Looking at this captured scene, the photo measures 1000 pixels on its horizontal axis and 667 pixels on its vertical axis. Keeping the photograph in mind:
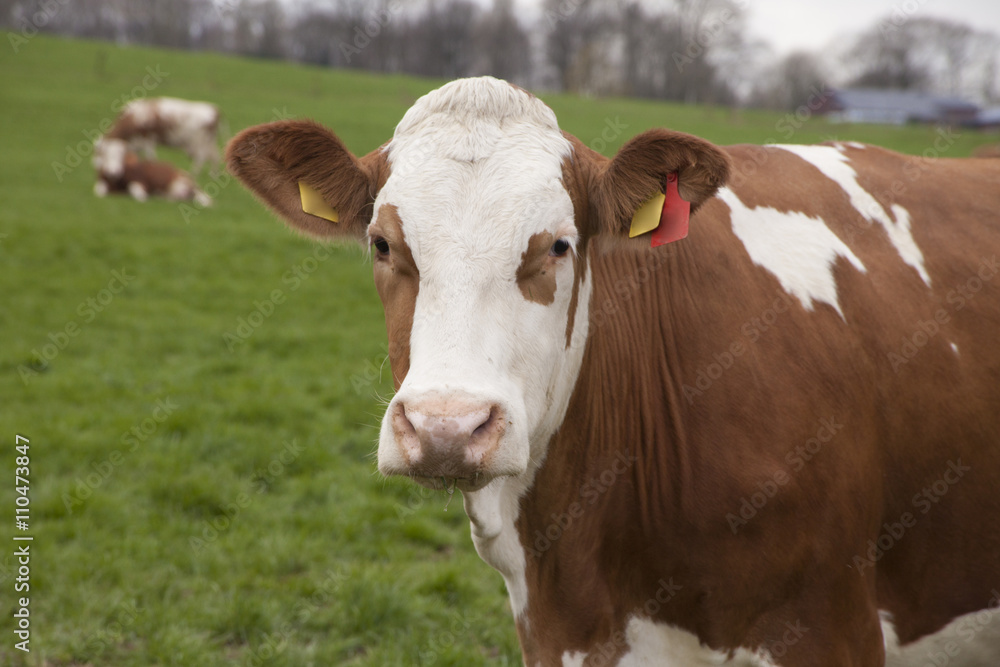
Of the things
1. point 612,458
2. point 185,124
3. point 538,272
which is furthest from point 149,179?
point 538,272

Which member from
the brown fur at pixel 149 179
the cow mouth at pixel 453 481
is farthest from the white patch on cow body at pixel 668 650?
the brown fur at pixel 149 179

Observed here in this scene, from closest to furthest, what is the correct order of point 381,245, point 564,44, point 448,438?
point 448,438, point 381,245, point 564,44

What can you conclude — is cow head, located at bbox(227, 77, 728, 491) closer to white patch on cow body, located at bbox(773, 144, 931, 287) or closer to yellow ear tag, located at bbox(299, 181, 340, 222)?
yellow ear tag, located at bbox(299, 181, 340, 222)

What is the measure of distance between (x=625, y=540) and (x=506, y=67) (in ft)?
140

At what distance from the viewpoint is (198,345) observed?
7.63 m

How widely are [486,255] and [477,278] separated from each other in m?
0.07

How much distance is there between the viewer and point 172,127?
2091cm

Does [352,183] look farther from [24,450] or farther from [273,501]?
[24,450]

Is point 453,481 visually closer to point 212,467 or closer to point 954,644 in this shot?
point 954,644

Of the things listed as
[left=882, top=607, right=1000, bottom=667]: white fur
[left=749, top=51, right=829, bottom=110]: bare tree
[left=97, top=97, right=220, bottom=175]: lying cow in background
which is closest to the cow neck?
[left=882, top=607, right=1000, bottom=667]: white fur

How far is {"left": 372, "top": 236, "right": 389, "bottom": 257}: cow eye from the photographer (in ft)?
7.18

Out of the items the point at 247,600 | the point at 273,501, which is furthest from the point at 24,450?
the point at 247,600

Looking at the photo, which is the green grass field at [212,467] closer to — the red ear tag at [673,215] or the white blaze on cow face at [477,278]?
the white blaze on cow face at [477,278]

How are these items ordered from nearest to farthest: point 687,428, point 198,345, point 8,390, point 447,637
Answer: point 687,428, point 447,637, point 8,390, point 198,345
